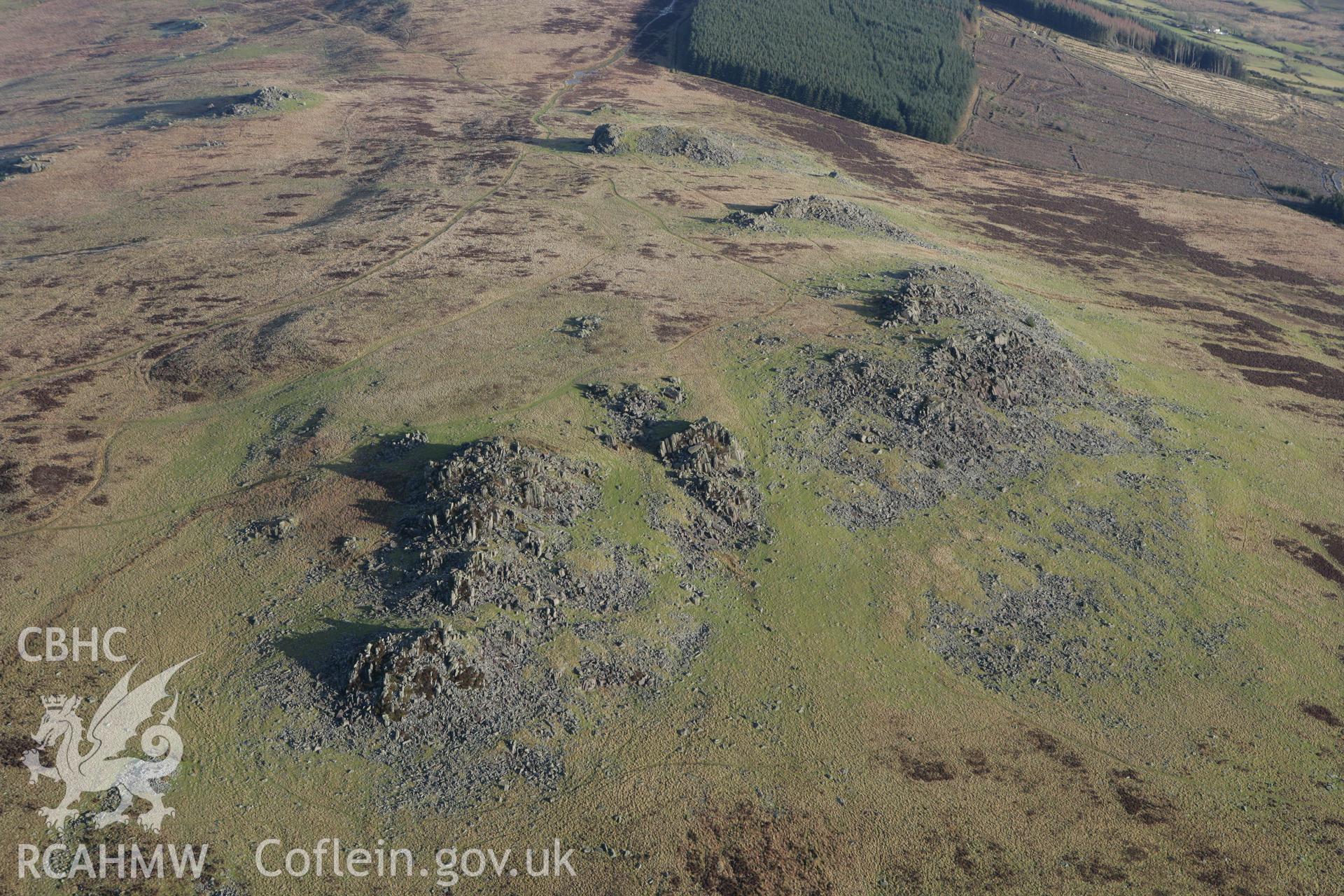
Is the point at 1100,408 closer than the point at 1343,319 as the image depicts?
Yes

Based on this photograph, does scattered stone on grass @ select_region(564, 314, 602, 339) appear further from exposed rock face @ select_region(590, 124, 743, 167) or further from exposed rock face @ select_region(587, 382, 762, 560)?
exposed rock face @ select_region(590, 124, 743, 167)

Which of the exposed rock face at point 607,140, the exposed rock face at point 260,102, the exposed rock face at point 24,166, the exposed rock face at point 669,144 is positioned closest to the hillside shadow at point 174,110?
the exposed rock face at point 260,102

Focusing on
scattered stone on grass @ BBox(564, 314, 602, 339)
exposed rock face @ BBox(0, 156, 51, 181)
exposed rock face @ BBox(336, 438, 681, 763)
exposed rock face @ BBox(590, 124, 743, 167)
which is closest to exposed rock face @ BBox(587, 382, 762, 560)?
exposed rock face @ BBox(336, 438, 681, 763)

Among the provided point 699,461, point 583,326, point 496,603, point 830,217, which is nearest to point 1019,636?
point 699,461

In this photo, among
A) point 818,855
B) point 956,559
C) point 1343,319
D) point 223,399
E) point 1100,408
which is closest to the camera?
point 818,855

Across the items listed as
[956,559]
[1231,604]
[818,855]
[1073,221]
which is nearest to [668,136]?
[1073,221]

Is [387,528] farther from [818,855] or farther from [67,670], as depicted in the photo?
[818,855]

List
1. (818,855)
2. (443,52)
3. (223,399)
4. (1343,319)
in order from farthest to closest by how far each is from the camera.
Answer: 1. (443,52)
2. (1343,319)
3. (223,399)
4. (818,855)

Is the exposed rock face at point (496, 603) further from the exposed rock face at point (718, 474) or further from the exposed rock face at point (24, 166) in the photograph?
the exposed rock face at point (24, 166)

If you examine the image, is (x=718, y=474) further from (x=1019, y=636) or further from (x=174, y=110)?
(x=174, y=110)

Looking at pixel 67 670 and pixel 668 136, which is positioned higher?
pixel 668 136
